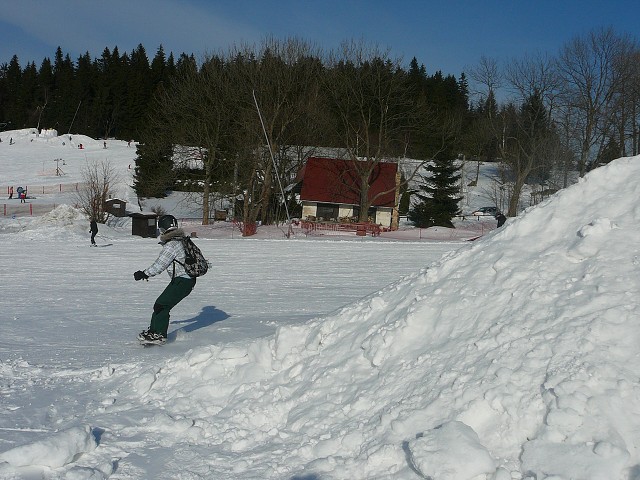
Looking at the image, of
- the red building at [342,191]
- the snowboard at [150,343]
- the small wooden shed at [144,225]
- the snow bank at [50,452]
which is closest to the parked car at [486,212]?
the red building at [342,191]

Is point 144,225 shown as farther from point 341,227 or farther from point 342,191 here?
point 342,191

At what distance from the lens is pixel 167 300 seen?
25.9 feet

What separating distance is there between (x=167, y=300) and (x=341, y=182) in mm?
38914

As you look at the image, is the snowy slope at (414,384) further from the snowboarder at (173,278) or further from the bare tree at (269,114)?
the bare tree at (269,114)

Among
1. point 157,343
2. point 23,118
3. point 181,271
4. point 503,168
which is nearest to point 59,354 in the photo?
point 157,343

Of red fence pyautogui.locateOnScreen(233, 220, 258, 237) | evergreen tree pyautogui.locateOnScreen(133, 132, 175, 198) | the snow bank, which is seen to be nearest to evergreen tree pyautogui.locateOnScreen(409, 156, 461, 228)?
red fence pyautogui.locateOnScreen(233, 220, 258, 237)

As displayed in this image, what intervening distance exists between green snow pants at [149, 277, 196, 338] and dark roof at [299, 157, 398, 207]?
1504 inches

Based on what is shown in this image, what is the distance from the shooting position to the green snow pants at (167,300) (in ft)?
25.9

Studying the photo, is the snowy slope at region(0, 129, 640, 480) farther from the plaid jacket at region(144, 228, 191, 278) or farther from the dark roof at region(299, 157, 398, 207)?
the dark roof at region(299, 157, 398, 207)

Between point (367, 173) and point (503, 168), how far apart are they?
2246cm

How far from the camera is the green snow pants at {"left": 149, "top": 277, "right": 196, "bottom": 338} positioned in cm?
789

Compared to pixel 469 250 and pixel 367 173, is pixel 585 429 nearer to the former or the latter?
pixel 469 250

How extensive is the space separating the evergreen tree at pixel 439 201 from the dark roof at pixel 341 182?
15.9 ft

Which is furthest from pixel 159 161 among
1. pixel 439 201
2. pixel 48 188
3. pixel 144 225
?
pixel 48 188
